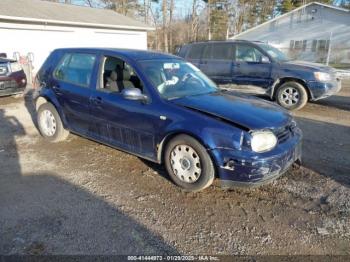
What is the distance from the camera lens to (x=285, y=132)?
3.68 metres

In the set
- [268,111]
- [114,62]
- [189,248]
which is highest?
[114,62]

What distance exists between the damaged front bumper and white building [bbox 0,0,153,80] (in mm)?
13132

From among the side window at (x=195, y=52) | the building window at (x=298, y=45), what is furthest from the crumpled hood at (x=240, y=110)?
the building window at (x=298, y=45)

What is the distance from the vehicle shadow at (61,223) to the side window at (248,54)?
20.4 ft

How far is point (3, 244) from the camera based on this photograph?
2777 mm

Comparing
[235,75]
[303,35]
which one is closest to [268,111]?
[235,75]

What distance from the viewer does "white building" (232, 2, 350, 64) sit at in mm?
25953

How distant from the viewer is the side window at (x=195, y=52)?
9.42m

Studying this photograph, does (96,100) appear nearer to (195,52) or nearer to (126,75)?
(126,75)

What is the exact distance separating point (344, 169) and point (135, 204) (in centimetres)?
302

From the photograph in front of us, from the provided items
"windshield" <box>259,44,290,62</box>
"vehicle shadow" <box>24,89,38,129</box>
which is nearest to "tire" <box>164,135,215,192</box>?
"vehicle shadow" <box>24,89,38,129</box>

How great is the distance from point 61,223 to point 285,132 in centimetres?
276

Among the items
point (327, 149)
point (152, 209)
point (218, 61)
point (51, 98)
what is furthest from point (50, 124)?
point (218, 61)

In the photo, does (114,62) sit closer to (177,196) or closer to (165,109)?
(165,109)
